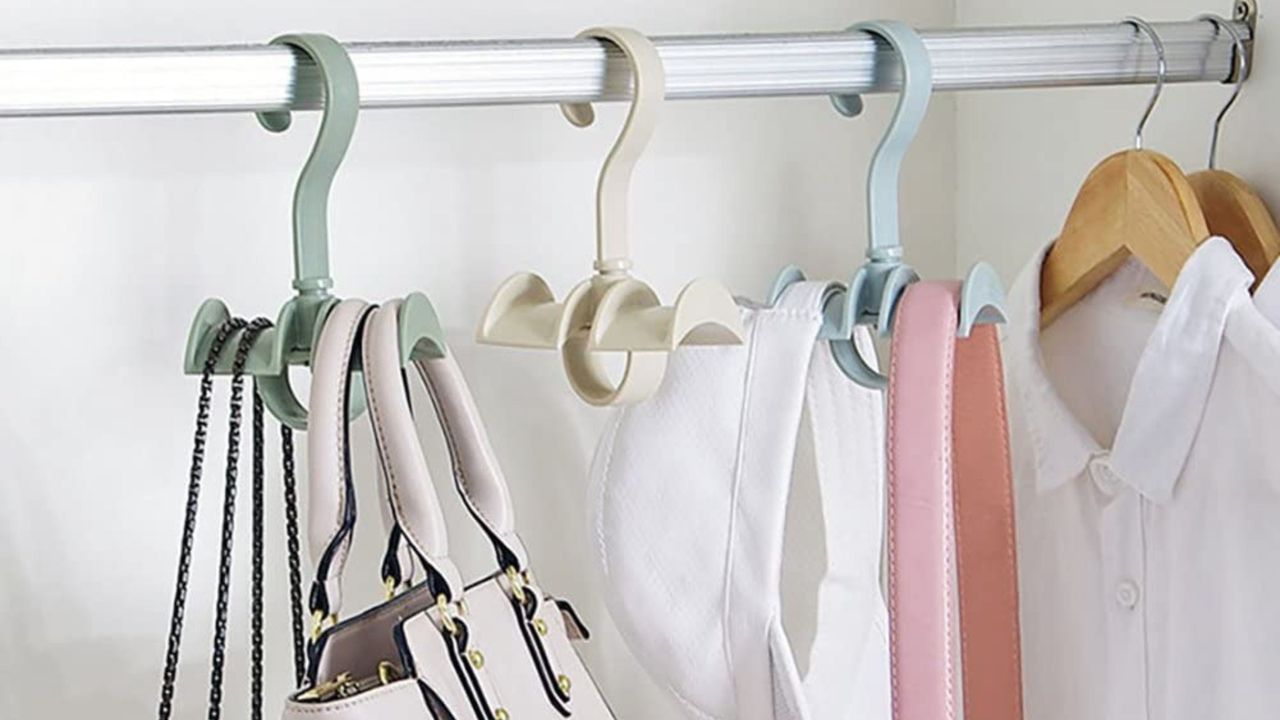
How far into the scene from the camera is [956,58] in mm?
746

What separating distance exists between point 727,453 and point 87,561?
369 millimetres

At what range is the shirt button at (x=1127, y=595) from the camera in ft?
2.56

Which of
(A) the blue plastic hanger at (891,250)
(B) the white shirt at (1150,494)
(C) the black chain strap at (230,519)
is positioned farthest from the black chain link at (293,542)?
(B) the white shirt at (1150,494)

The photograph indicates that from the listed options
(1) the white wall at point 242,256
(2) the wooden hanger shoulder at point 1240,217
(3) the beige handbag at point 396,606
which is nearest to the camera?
(3) the beige handbag at point 396,606

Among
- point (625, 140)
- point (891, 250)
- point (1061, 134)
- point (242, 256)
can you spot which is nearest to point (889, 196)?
point (891, 250)

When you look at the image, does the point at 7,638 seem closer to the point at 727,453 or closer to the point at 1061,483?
the point at 727,453

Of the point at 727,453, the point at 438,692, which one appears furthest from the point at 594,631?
the point at 438,692

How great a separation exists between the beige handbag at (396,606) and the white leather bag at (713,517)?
4.3 inches

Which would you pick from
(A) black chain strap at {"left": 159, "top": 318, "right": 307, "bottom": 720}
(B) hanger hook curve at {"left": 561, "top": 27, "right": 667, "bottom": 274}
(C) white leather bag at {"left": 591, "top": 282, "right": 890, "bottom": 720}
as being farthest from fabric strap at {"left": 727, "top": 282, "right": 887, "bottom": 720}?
(A) black chain strap at {"left": 159, "top": 318, "right": 307, "bottom": 720}

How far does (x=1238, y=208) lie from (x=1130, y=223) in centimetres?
5

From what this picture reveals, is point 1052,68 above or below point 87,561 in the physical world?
above

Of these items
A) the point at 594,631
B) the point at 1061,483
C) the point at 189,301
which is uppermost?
the point at 189,301

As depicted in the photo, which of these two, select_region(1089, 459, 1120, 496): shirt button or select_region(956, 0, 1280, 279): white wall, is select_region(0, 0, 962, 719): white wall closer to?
select_region(956, 0, 1280, 279): white wall

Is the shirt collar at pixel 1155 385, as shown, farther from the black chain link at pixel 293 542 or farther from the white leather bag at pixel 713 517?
the black chain link at pixel 293 542
